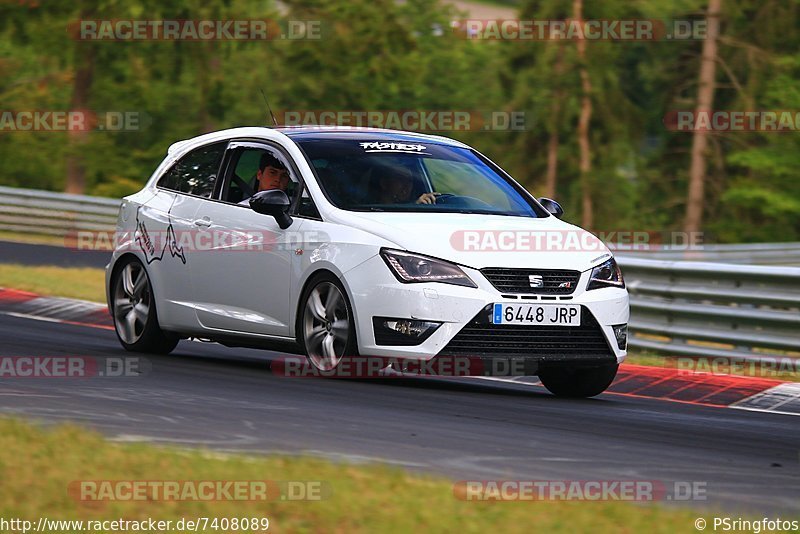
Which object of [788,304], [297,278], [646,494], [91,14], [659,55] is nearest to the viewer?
[646,494]

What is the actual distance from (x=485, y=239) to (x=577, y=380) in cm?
143

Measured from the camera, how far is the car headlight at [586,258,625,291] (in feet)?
32.0

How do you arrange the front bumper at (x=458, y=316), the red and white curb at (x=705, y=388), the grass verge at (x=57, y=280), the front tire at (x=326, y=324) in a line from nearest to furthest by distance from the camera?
the front bumper at (x=458, y=316), the front tire at (x=326, y=324), the red and white curb at (x=705, y=388), the grass verge at (x=57, y=280)

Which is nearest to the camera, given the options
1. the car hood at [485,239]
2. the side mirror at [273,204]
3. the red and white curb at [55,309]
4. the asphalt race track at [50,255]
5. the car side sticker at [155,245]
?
the car hood at [485,239]

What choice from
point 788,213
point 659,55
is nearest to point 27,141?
point 788,213

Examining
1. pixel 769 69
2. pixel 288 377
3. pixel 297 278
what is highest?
pixel 769 69

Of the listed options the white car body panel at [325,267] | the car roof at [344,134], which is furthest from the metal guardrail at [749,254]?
the white car body panel at [325,267]

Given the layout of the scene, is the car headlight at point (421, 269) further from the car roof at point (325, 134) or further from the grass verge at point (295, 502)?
the grass verge at point (295, 502)

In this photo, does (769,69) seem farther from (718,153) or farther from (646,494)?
(646,494)

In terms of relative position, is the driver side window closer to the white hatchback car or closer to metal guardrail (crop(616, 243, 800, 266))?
the white hatchback car

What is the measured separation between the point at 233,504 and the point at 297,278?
4665 mm

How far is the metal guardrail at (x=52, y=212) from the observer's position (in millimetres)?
27609

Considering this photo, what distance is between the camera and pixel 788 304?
1275cm

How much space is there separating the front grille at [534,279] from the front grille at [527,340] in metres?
0.18
